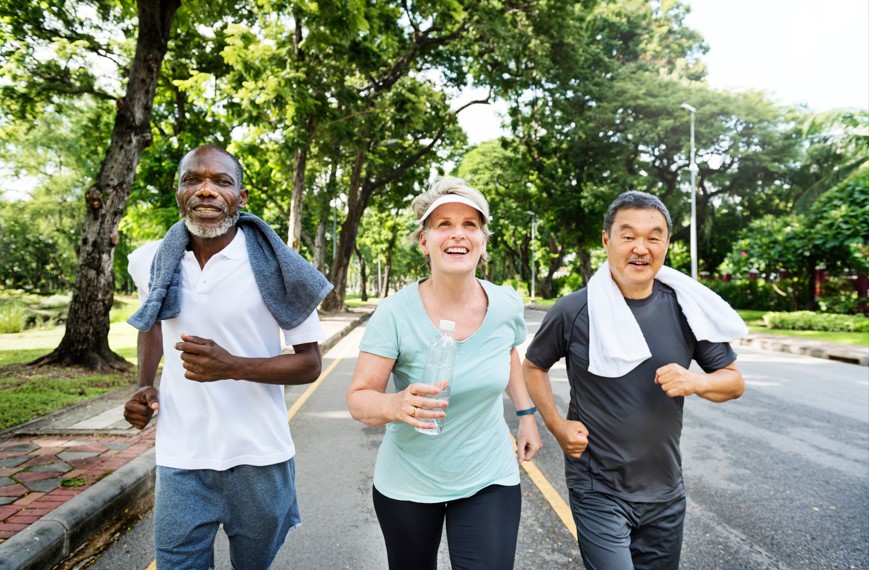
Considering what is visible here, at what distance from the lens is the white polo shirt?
2178mm

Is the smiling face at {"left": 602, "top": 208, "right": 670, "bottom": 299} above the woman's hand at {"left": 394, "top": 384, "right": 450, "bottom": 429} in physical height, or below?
above

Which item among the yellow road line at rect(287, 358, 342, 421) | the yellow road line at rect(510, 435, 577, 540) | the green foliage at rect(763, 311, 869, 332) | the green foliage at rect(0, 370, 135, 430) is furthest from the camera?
the green foliage at rect(763, 311, 869, 332)

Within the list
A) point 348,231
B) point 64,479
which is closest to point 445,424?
point 64,479

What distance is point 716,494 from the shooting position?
4.57 meters

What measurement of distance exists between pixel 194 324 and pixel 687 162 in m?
30.3

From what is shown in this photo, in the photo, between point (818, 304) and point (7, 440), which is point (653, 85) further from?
point (7, 440)

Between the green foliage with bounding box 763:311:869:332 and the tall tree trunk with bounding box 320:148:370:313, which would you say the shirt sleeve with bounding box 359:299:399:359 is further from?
the tall tree trunk with bounding box 320:148:370:313

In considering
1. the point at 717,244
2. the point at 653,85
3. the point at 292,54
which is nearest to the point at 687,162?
the point at 653,85

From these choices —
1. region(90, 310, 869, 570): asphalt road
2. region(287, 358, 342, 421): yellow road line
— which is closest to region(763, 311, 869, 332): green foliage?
region(90, 310, 869, 570): asphalt road

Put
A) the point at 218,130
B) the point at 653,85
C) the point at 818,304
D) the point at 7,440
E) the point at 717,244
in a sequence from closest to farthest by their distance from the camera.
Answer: the point at 7,440 < the point at 218,130 < the point at 818,304 < the point at 653,85 < the point at 717,244

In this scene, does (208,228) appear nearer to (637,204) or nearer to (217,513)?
(217,513)

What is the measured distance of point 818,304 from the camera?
2403 cm

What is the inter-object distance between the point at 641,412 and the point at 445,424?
784 mm

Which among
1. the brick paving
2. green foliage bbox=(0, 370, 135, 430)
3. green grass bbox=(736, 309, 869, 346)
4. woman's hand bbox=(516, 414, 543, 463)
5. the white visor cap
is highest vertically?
the white visor cap
